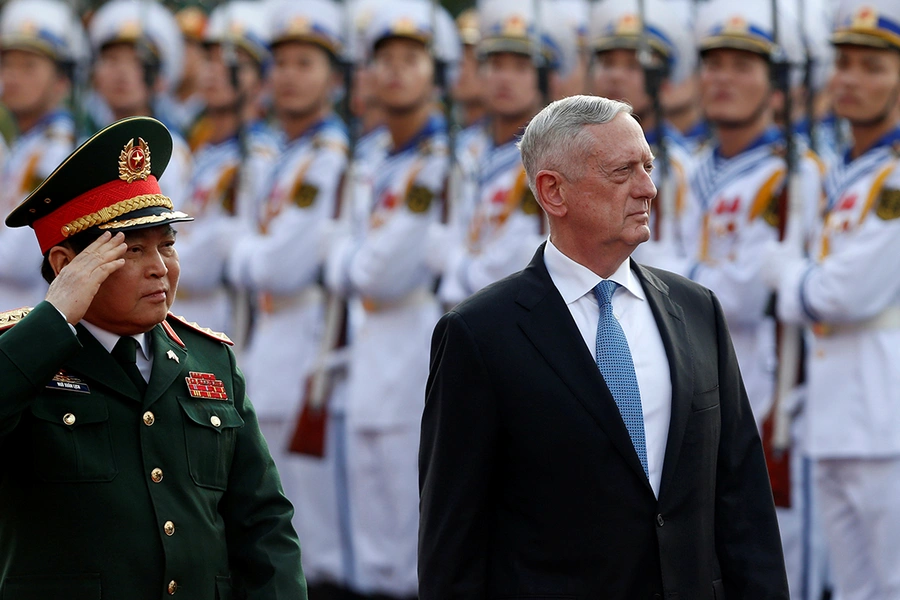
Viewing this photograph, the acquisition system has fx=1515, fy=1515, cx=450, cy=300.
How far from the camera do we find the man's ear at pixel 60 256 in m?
3.50

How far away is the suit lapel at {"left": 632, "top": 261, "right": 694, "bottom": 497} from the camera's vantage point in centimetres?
360

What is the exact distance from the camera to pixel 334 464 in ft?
29.5

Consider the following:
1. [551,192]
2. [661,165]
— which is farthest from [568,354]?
[661,165]

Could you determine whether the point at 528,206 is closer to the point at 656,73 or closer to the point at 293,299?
the point at 656,73

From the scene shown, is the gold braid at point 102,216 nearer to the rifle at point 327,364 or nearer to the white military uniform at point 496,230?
the white military uniform at point 496,230

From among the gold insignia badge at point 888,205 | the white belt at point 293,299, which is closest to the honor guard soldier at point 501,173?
the white belt at point 293,299

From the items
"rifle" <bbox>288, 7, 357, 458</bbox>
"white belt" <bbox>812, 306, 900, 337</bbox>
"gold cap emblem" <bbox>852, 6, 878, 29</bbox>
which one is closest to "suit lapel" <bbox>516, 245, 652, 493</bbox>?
"white belt" <bbox>812, 306, 900, 337</bbox>

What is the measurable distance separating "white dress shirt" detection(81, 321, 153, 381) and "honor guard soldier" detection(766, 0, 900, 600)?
3.65m

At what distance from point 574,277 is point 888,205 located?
3003mm

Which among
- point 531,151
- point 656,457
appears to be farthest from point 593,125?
point 656,457

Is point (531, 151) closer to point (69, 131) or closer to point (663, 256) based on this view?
point (663, 256)

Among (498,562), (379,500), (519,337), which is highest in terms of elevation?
(519,337)

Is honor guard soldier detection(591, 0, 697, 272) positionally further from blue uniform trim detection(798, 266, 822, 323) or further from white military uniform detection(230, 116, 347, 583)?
white military uniform detection(230, 116, 347, 583)

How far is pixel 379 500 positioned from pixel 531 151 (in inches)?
192
